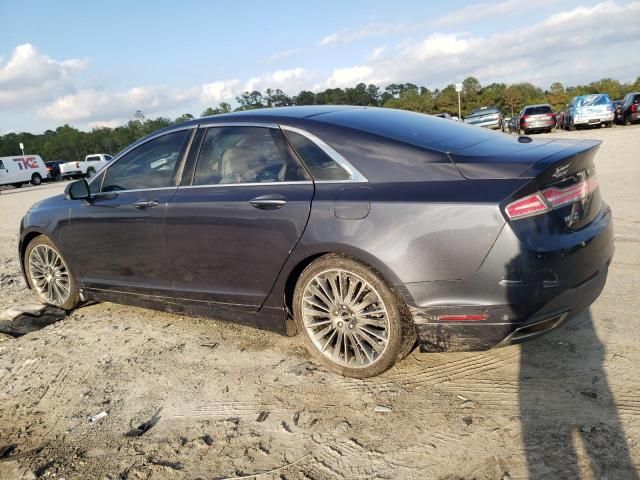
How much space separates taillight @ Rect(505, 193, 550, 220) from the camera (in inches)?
107

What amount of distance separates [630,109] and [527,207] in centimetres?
2836

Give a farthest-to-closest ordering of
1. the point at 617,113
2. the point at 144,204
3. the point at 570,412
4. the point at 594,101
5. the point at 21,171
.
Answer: the point at 21,171, the point at 617,113, the point at 594,101, the point at 144,204, the point at 570,412

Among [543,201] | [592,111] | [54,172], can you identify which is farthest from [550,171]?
[54,172]

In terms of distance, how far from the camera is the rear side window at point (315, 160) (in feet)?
10.8

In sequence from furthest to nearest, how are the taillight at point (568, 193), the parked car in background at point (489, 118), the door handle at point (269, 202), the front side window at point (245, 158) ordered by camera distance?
the parked car in background at point (489, 118)
the front side window at point (245, 158)
the door handle at point (269, 202)
the taillight at point (568, 193)

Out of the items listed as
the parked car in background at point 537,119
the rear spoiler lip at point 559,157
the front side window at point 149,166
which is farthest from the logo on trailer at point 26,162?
the rear spoiler lip at point 559,157

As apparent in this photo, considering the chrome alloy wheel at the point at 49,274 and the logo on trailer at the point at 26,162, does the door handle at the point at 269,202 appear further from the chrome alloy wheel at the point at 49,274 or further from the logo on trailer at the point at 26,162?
the logo on trailer at the point at 26,162

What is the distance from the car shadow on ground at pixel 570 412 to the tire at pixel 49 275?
3.87 metres

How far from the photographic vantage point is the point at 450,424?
2.73 meters

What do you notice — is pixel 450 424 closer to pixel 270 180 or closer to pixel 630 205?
pixel 270 180

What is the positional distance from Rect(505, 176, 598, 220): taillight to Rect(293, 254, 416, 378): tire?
2.59ft

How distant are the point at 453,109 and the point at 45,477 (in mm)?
63442

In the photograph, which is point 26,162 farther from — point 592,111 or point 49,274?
point 49,274

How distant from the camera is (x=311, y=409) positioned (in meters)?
3.01
